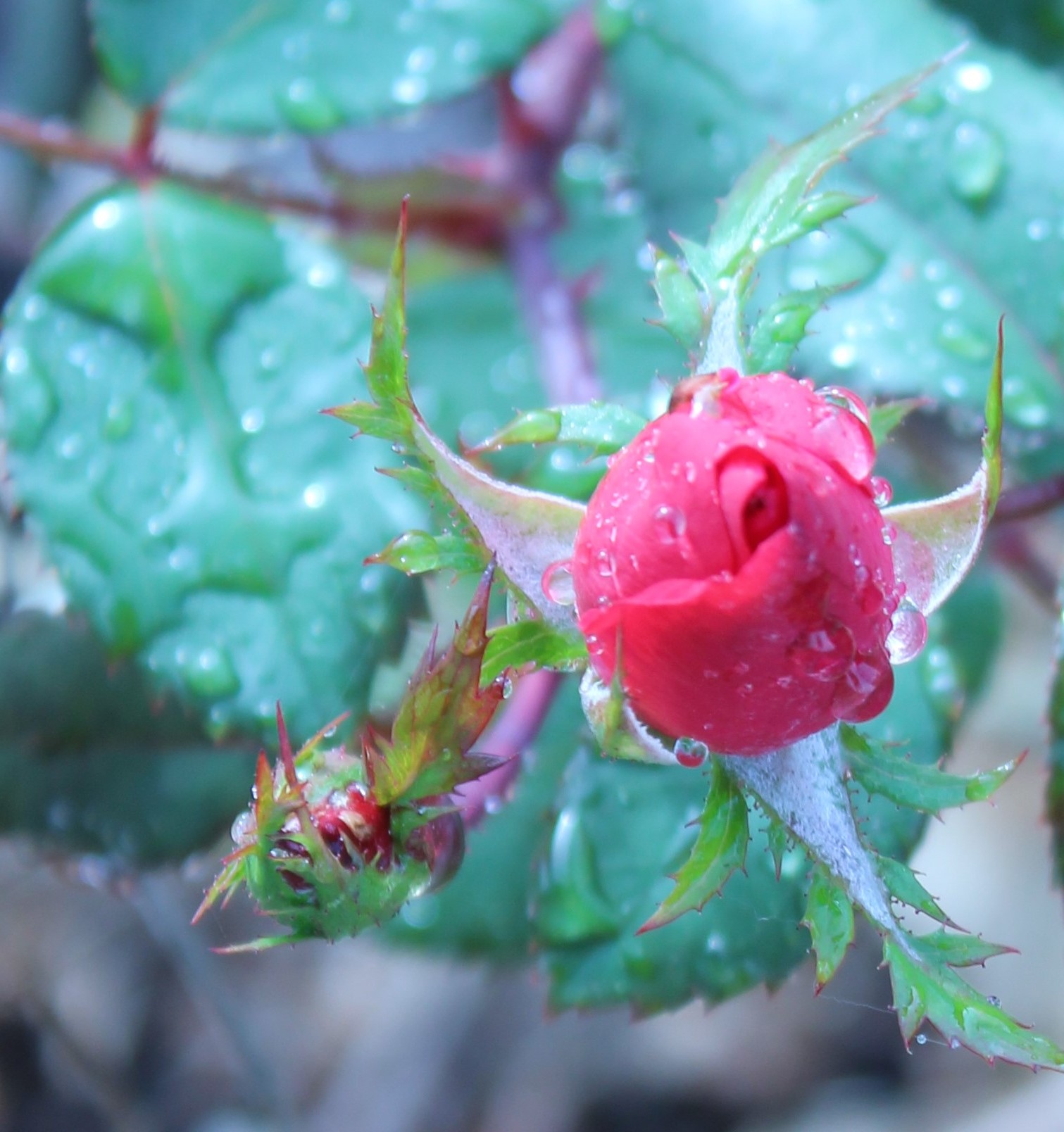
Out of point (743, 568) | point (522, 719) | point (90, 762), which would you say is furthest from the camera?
point (90, 762)

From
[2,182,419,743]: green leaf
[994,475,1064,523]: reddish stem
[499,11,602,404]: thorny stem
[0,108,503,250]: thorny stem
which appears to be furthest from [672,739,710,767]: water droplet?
[0,108,503,250]: thorny stem

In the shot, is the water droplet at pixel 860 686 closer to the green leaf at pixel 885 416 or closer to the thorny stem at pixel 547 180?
the green leaf at pixel 885 416

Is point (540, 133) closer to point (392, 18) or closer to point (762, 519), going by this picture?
point (392, 18)

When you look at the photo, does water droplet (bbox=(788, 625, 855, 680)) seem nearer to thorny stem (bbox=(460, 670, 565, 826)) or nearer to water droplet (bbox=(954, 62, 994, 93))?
thorny stem (bbox=(460, 670, 565, 826))

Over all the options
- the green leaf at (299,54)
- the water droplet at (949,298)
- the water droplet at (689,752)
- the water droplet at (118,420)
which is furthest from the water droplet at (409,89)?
the water droplet at (689,752)

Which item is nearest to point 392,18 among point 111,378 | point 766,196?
point 111,378

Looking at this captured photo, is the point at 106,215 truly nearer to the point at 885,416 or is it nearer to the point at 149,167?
the point at 149,167

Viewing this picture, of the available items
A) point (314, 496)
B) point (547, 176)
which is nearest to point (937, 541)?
point (314, 496)
